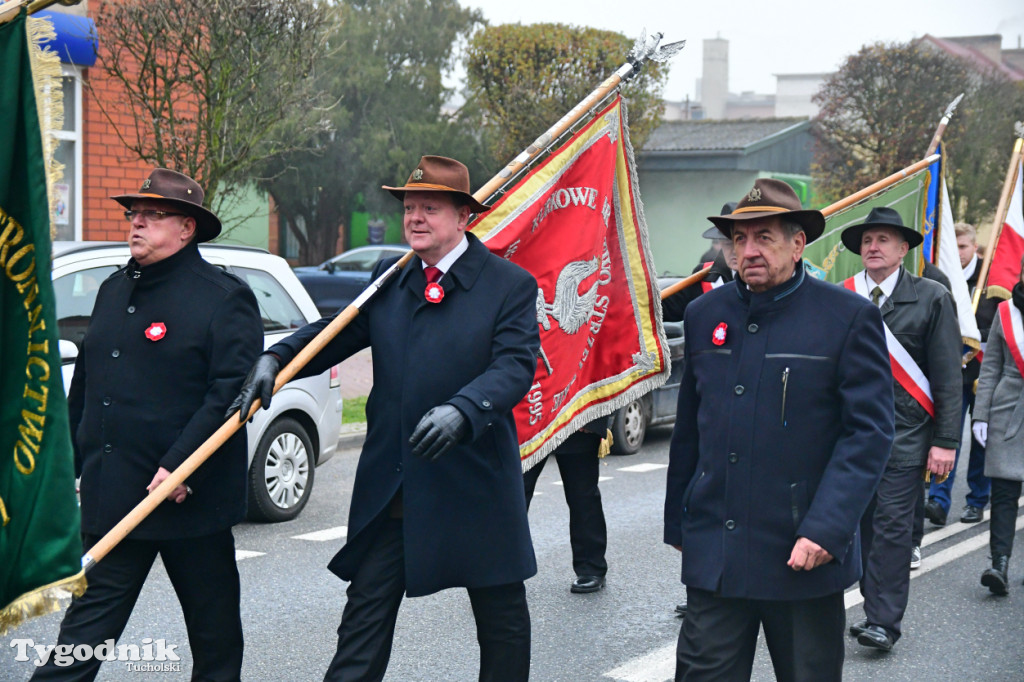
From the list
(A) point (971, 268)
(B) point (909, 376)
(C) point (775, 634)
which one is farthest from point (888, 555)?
(A) point (971, 268)

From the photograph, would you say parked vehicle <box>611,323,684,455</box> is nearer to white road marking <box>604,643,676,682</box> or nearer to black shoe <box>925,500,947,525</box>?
black shoe <box>925,500,947,525</box>

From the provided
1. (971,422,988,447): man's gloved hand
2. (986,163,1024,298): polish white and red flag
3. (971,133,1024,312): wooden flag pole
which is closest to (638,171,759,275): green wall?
(971,133,1024,312): wooden flag pole

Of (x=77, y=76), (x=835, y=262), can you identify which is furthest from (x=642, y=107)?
(x=835, y=262)

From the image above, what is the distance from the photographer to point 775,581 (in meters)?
3.47

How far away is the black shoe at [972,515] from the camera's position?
8539mm

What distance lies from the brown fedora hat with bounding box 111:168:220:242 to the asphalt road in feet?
6.37

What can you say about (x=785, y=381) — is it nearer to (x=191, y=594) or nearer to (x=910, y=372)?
(x=191, y=594)

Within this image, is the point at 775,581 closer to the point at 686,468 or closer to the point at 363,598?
the point at 686,468

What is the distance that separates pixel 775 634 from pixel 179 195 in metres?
2.41

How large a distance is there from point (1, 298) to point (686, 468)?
2104mm

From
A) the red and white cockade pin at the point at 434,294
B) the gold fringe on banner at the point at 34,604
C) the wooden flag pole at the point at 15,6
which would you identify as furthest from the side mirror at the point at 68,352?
the wooden flag pole at the point at 15,6

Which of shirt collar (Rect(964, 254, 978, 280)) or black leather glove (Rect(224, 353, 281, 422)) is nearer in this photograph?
black leather glove (Rect(224, 353, 281, 422))

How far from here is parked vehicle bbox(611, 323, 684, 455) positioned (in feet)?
36.4

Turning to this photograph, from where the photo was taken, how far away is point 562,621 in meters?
5.86
